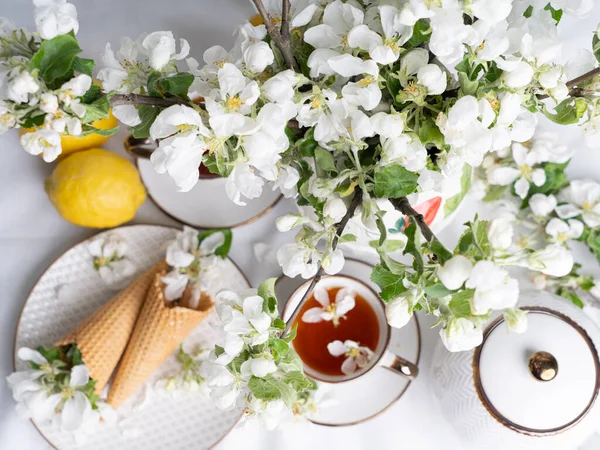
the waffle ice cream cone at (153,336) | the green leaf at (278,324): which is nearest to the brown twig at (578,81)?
the green leaf at (278,324)

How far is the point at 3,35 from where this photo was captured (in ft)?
1.20

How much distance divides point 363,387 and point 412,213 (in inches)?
16.0

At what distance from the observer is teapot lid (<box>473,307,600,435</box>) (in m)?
0.55

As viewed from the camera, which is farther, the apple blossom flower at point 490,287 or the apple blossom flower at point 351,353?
the apple blossom flower at point 351,353

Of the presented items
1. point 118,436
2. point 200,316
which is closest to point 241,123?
point 200,316

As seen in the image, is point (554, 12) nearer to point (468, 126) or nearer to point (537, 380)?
point (468, 126)

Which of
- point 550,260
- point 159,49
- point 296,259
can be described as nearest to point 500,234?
point 550,260

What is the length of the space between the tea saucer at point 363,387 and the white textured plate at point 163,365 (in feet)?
0.33

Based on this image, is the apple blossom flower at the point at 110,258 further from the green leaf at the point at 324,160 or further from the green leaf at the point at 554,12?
the green leaf at the point at 554,12

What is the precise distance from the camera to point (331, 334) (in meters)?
0.72

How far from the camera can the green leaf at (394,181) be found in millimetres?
384

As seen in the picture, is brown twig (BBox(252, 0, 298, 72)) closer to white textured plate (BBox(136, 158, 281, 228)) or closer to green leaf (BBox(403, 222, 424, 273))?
green leaf (BBox(403, 222, 424, 273))

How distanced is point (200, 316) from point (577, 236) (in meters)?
0.46

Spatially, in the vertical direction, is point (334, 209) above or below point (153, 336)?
above
